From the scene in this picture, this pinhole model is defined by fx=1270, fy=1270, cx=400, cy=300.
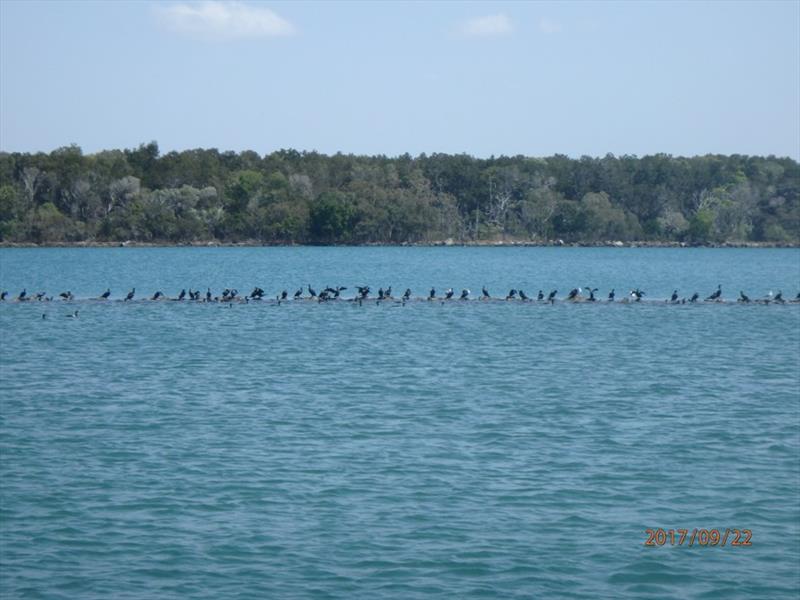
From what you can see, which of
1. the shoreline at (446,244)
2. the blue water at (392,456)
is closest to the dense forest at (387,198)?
the shoreline at (446,244)

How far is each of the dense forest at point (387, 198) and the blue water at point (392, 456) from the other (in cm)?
7497

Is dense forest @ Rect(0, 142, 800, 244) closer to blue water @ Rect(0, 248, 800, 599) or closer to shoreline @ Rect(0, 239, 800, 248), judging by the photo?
shoreline @ Rect(0, 239, 800, 248)

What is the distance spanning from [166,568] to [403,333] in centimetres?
2596

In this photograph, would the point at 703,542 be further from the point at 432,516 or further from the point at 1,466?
the point at 1,466

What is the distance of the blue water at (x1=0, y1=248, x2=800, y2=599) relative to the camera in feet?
48.2

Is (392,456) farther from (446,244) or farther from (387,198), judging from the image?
(446,244)

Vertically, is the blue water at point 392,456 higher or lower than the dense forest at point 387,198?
lower

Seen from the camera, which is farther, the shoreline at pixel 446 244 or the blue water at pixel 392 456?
the shoreline at pixel 446 244

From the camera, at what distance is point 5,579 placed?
46.9 feet

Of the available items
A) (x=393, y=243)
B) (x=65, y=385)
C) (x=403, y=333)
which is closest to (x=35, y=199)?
(x=393, y=243)

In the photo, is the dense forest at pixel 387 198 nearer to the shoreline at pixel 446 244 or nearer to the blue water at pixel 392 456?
the shoreline at pixel 446 244

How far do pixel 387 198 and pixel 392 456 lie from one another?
10135 cm

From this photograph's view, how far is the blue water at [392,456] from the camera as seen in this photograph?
48.2ft

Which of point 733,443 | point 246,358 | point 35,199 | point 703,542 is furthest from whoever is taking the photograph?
point 35,199
